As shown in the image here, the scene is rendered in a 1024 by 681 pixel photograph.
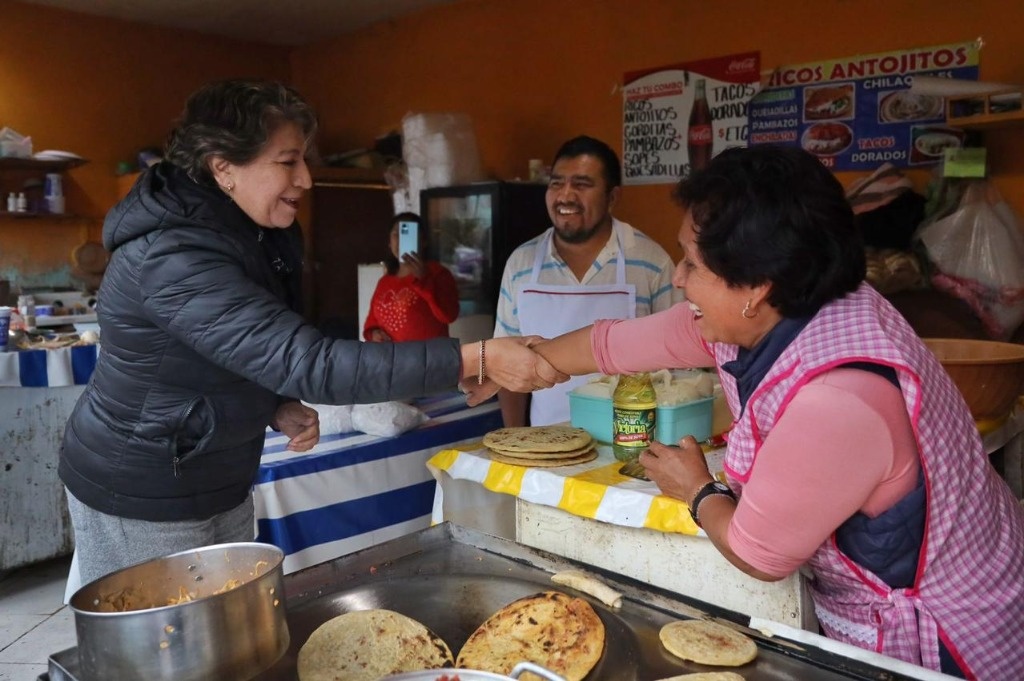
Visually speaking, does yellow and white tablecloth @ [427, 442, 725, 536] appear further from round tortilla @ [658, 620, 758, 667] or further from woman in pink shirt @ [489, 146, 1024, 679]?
round tortilla @ [658, 620, 758, 667]

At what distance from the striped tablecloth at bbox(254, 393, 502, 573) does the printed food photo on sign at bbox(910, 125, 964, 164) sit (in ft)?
7.87

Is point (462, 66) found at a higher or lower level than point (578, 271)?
higher

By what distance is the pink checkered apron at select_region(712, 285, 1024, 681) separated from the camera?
1271 mm

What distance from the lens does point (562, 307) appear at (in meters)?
3.12

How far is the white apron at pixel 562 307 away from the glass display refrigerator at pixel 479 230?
1.52 meters

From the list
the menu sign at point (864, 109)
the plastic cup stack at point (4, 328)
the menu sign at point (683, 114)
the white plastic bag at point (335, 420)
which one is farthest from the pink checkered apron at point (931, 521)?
the plastic cup stack at point (4, 328)

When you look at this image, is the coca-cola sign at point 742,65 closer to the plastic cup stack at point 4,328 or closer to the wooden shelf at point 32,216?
the plastic cup stack at point 4,328

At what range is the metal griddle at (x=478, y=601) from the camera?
46.7 inches

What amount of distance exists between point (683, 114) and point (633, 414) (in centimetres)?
313

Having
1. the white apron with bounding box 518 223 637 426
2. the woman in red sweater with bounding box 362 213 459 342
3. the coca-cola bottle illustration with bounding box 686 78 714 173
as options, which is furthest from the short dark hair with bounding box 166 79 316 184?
the coca-cola bottle illustration with bounding box 686 78 714 173

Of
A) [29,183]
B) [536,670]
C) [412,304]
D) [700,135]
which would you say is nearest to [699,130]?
[700,135]

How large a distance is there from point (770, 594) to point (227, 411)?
1.17 metres

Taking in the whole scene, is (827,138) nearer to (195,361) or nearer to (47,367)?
(195,361)

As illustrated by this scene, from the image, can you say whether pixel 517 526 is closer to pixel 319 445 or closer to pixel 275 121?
pixel 319 445
